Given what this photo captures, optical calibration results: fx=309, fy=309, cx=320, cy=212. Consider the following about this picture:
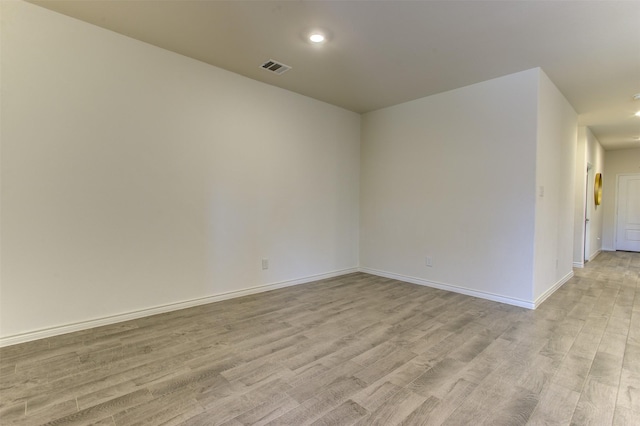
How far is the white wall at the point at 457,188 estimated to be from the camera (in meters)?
3.46

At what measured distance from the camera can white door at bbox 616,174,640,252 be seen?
7594mm

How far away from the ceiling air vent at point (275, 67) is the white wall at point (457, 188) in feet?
6.38

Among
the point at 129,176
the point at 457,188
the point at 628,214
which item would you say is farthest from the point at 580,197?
the point at 129,176

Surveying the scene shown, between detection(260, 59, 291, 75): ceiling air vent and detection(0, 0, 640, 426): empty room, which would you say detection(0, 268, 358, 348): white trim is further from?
detection(260, 59, 291, 75): ceiling air vent

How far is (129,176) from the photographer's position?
9.53 ft

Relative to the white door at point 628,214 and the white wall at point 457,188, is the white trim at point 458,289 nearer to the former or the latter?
the white wall at point 457,188

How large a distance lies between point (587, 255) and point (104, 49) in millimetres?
8432

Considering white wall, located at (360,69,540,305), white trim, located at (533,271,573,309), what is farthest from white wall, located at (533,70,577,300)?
white wall, located at (360,69,540,305)

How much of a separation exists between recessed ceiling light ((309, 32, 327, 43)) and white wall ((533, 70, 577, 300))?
2416mm

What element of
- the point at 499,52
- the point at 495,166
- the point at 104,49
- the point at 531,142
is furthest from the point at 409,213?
the point at 104,49

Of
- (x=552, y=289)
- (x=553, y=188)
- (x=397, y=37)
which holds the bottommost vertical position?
(x=552, y=289)

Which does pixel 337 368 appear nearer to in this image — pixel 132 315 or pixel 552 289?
pixel 132 315

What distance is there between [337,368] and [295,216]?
7.96ft

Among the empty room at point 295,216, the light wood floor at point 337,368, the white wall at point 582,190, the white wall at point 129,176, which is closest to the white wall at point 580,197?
the white wall at point 582,190
